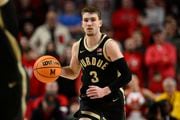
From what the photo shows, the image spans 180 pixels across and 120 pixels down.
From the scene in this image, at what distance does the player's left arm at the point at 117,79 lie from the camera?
5648mm

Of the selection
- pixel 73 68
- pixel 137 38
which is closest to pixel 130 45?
pixel 137 38

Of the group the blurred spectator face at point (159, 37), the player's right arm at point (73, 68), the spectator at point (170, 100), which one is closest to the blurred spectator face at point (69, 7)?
the blurred spectator face at point (159, 37)

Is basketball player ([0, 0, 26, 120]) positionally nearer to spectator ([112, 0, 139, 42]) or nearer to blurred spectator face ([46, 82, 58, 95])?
blurred spectator face ([46, 82, 58, 95])

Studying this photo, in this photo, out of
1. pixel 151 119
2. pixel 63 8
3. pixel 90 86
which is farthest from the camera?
pixel 63 8

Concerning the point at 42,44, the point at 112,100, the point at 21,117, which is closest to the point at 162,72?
the point at 42,44

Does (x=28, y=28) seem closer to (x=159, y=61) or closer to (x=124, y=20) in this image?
(x=124, y=20)

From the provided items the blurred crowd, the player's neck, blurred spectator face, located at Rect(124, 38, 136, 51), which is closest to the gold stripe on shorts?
the player's neck

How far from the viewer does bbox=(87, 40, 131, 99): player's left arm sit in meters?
5.65

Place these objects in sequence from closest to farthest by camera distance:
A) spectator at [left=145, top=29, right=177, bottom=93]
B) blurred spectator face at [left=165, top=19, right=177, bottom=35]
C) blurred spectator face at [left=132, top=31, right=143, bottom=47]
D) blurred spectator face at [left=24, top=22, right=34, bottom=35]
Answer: spectator at [left=145, top=29, right=177, bottom=93]
blurred spectator face at [left=132, top=31, right=143, bottom=47]
blurred spectator face at [left=165, top=19, right=177, bottom=35]
blurred spectator face at [left=24, top=22, right=34, bottom=35]

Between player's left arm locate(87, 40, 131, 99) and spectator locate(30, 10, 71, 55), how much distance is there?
6177 mm

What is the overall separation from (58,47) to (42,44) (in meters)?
0.39

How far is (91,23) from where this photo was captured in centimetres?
598

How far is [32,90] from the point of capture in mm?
11047

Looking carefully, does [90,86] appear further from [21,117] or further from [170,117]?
[170,117]
